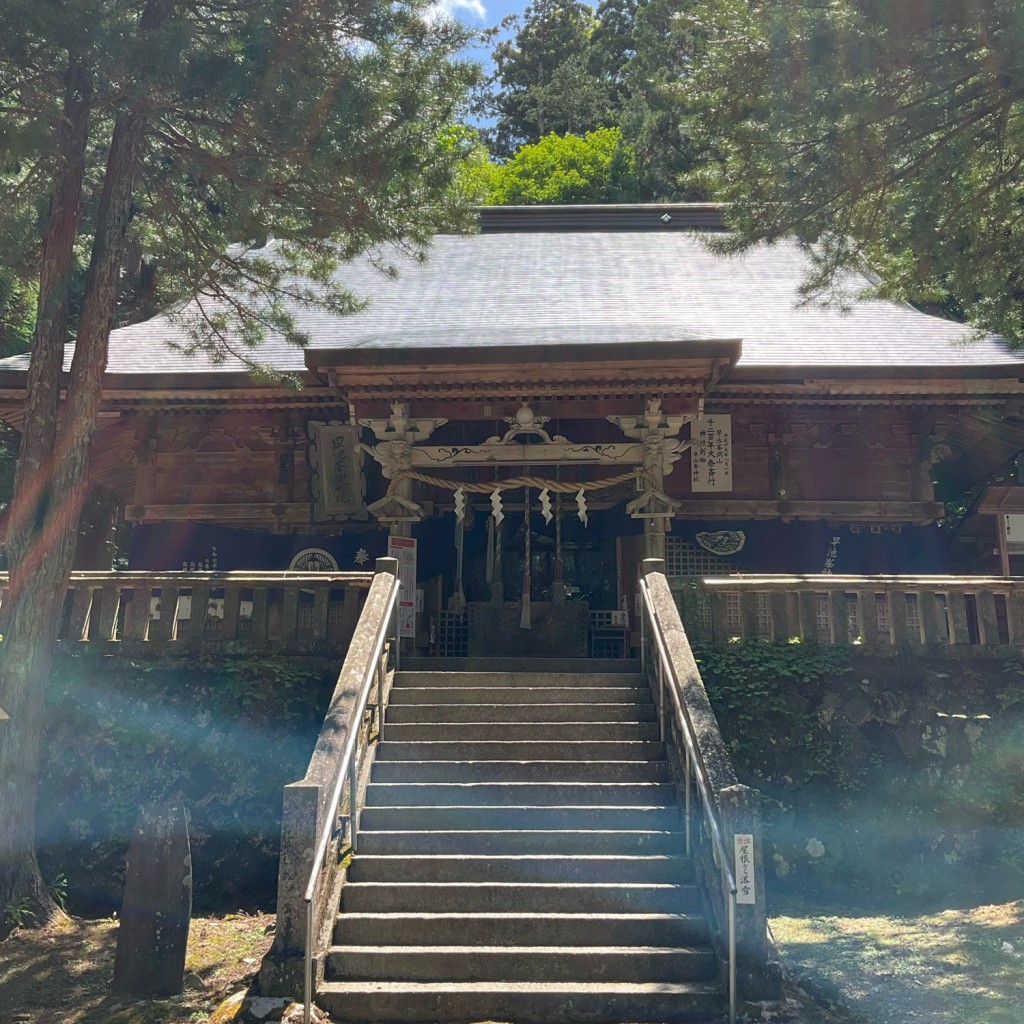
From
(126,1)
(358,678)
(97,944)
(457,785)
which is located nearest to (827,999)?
(457,785)

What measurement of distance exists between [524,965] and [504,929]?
316 mm

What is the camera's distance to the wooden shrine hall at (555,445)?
10.0 m

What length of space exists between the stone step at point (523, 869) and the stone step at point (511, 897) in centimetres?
14

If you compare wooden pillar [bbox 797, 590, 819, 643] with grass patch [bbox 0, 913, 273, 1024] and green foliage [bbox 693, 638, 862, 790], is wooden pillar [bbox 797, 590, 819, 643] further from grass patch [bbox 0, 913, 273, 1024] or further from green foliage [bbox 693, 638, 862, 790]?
grass patch [bbox 0, 913, 273, 1024]

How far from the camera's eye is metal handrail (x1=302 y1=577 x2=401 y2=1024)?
5.05m

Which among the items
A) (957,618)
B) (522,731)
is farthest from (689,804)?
(957,618)

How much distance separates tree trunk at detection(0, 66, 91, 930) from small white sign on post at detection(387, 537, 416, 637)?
372 cm

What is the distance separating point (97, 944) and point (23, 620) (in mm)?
2331

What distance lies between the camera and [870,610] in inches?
331

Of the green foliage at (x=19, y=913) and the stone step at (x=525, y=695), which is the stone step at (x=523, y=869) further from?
the green foliage at (x=19, y=913)

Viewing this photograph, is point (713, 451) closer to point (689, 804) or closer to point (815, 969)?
point (689, 804)

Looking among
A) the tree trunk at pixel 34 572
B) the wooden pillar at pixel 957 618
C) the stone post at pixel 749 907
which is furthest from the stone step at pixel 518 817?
the wooden pillar at pixel 957 618

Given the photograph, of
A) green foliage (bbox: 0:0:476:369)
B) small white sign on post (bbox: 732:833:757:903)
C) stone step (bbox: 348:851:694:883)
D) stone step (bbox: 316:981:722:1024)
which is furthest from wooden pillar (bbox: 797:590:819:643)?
green foliage (bbox: 0:0:476:369)

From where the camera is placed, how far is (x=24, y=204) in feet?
28.5
